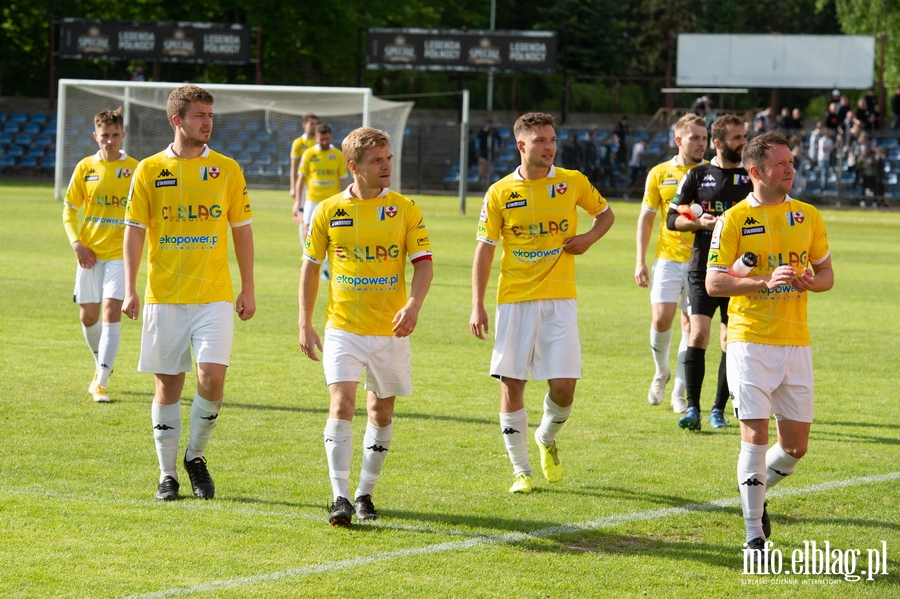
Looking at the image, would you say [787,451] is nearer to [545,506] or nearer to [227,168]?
[545,506]

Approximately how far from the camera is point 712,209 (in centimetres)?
847

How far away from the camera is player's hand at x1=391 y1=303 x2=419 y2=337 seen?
593 centimetres

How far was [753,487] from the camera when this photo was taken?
559cm

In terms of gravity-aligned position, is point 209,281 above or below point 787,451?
above

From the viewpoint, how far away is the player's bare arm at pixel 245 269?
6.57m

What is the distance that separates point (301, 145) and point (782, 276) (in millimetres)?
14731

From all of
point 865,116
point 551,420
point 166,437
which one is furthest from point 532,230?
point 865,116

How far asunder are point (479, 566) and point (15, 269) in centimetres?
1418

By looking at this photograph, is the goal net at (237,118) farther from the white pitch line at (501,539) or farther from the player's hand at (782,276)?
the player's hand at (782,276)

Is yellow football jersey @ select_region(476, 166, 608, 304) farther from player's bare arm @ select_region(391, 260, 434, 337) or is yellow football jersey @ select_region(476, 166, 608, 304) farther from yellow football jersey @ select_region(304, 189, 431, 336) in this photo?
yellow football jersey @ select_region(304, 189, 431, 336)

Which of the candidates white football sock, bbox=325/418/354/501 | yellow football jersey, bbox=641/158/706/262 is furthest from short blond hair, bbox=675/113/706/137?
white football sock, bbox=325/418/354/501

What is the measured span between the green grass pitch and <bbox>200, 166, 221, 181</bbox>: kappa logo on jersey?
1787mm

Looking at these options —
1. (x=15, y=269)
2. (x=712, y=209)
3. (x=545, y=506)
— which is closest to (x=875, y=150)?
(x=15, y=269)

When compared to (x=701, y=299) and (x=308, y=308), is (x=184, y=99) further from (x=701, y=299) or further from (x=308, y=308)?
(x=701, y=299)
